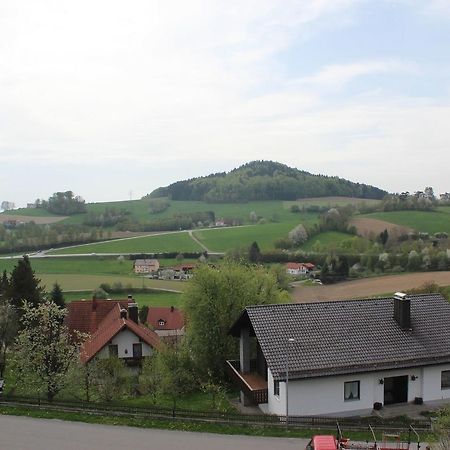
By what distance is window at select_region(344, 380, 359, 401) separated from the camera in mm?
27625

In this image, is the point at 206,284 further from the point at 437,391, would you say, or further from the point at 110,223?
the point at 110,223

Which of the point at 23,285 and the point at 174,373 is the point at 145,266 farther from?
the point at 174,373

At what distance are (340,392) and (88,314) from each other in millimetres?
34401

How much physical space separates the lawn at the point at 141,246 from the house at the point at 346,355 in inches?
4444

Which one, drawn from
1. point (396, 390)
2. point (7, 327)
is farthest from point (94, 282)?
point (396, 390)

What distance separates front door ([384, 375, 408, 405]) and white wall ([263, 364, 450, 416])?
0.25 metres

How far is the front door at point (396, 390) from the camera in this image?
28.8 metres

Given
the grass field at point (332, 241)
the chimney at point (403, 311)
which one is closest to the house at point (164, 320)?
the chimney at point (403, 311)

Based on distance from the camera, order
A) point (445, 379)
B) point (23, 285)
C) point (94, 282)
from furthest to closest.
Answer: point (94, 282)
point (23, 285)
point (445, 379)

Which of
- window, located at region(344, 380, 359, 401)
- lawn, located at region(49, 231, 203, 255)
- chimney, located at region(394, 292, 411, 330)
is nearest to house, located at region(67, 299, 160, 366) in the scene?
window, located at region(344, 380, 359, 401)

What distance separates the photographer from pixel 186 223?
7446 inches

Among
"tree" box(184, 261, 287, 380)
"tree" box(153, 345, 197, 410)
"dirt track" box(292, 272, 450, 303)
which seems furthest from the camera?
"dirt track" box(292, 272, 450, 303)

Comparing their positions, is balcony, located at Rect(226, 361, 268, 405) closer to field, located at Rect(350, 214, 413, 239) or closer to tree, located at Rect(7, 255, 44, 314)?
tree, located at Rect(7, 255, 44, 314)

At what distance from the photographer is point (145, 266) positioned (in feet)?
398
